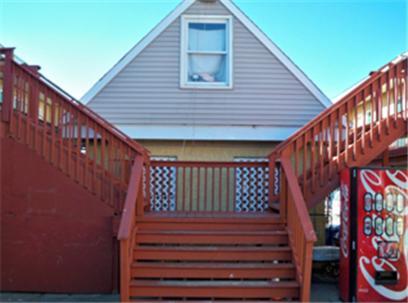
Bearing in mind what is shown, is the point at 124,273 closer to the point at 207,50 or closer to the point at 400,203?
the point at 400,203

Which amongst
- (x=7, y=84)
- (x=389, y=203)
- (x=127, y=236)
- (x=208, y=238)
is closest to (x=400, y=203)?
(x=389, y=203)

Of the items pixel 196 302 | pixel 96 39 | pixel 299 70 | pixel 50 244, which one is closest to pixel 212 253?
pixel 196 302

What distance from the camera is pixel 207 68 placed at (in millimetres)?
7672

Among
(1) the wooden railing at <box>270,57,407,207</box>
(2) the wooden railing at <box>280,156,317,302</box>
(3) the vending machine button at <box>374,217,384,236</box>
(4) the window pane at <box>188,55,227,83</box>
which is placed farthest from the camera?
(4) the window pane at <box>188,55,227,83</box>

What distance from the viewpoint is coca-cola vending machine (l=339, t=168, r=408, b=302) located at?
4.95 metres

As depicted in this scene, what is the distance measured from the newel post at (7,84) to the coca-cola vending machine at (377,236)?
5192 mm

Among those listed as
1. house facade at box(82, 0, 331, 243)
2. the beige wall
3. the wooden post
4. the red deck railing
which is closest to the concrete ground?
the wooden post

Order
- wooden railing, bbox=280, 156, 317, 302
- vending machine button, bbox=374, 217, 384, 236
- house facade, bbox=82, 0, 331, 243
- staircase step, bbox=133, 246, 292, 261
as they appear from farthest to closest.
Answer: house facade, bbox=82, 0, 331, 243 < vending machine button, bbox=374, 217, 384, 236 < staircase step, bbox=133, 246, 292, 261 < wooden railing, bbox=280, 156, 317, 302

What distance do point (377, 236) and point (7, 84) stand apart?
5903 mm

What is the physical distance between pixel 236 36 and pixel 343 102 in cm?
325

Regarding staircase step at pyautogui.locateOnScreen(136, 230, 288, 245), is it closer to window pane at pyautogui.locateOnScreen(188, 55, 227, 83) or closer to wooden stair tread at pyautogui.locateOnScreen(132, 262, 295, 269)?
wooden stair tread at pyautogui.locateOnScreen(132, 262, 295, 269)

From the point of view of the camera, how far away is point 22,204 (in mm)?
5309

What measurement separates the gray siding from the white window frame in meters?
0.10

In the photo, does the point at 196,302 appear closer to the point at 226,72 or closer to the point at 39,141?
the point at 39,141
